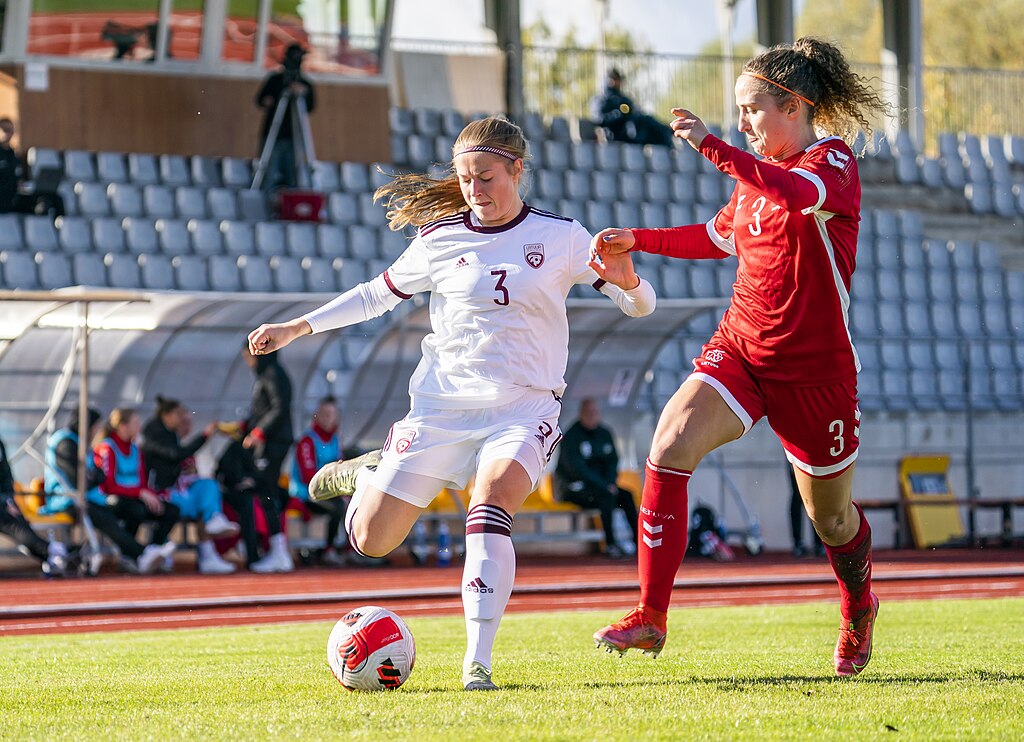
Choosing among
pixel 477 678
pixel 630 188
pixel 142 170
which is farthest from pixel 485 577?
pixel 630 188

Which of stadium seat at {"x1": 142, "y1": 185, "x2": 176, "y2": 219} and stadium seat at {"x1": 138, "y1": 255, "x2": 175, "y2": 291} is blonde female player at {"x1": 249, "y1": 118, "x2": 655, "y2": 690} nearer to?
stadium seat at {"x1": 138, "y1": 255, "x2": 175, "y2": 291}

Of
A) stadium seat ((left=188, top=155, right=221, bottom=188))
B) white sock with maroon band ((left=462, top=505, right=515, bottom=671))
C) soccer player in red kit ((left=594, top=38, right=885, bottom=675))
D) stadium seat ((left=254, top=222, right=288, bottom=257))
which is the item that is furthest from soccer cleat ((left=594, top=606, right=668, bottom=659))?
stadium seat ((left=188, top=155, right=221, bottom=188))

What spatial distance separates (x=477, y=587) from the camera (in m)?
5.29

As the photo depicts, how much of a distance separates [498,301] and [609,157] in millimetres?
17974

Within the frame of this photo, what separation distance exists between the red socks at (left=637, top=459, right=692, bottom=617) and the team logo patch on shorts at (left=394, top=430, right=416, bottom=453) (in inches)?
34.1

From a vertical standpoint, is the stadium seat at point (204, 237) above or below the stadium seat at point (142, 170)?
below

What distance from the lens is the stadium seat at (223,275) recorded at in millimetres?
18672

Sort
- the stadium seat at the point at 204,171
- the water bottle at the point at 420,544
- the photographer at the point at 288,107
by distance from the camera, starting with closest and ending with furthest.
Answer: the water bottle at the point at 420,544
the photographer at the point at 288,107
the stadium seat at the point at 204,171

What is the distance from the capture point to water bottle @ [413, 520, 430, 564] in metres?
15.9

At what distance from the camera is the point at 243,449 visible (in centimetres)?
1477

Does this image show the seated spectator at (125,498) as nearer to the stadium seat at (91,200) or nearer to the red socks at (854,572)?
the stadium seat at (91,200)

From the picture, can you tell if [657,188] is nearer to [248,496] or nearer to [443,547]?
[443,547]

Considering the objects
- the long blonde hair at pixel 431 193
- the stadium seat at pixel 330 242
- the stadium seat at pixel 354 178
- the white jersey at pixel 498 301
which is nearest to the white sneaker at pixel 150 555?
the stadium seat at pixel 330 242

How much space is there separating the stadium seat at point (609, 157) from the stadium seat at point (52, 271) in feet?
27.8
